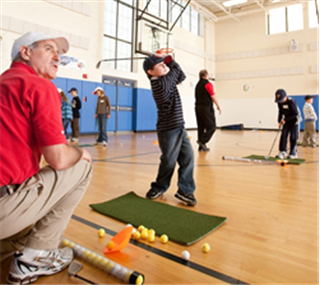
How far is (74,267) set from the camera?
143cm

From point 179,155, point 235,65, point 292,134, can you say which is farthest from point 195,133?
point 179,155

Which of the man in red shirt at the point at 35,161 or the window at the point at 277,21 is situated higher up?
the window at the point at 277,21

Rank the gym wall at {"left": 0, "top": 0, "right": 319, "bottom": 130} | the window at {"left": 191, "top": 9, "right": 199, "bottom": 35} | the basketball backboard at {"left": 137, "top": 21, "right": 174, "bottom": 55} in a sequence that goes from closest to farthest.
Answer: the gym wall at {"left": 0, "top": 0, "right": 319, "bottom": 130}, the basketball backboard at {"left": 137, "top": 21, "right": 174, "bottom": 55}, the window at {"left": 191, "top": 9, "right": 199, "bottom": 35}

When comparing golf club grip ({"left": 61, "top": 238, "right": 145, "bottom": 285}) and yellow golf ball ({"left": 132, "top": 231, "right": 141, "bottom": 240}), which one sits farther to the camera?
yellow golf ball ({"left": 132, "top": 231, "right": 141, "bottom": 240})

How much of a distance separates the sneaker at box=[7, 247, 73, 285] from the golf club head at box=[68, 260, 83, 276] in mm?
39

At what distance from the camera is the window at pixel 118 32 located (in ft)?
39.6

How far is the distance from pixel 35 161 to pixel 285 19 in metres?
18.1

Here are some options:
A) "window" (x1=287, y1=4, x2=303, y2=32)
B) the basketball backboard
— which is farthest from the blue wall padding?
"window" (x1=287, y1=4, x2=303, y2=32)

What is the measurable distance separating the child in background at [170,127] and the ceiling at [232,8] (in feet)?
46.3

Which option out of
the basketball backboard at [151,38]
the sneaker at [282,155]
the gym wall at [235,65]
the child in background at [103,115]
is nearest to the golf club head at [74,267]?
the sneaker at [282,155]

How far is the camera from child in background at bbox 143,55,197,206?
255cm

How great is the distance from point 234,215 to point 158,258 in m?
0.94

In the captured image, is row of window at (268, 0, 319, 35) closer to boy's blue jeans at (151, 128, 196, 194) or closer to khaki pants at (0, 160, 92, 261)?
boy's blue jeans at (151, 128, 196, 194)

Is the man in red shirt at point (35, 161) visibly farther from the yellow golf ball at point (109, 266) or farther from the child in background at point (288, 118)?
the child in background at point (288, 118)
